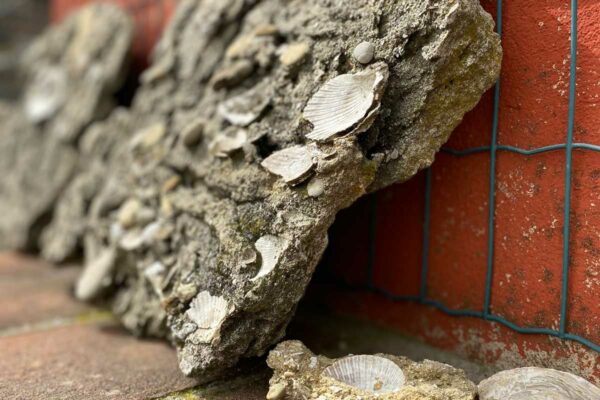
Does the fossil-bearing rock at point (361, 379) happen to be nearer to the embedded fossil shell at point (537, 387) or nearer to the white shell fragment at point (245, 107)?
the embedded fossil shell at point (537, 387)

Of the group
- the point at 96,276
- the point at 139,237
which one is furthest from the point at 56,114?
the point at 139,237

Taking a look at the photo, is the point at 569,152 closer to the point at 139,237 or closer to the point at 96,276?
the point at 139,237

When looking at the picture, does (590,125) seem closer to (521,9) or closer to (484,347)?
(521,9)

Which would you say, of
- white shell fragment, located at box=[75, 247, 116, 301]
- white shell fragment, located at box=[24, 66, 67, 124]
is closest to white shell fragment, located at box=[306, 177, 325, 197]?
white shell fragment, located at box=[75, 247, 116, 301]

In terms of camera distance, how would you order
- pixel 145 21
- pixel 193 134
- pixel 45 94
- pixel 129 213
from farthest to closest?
pixel 45 94
pixel 145 21
pixel 129 213
pixel 193 134

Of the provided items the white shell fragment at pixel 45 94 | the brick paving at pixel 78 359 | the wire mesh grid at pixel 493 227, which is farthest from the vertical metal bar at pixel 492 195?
the white shell fragment at pixel 45 94

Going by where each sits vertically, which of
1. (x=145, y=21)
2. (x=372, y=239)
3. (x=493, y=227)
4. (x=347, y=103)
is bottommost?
(x=372, y=239)

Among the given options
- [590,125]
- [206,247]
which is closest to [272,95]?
[206,247]
